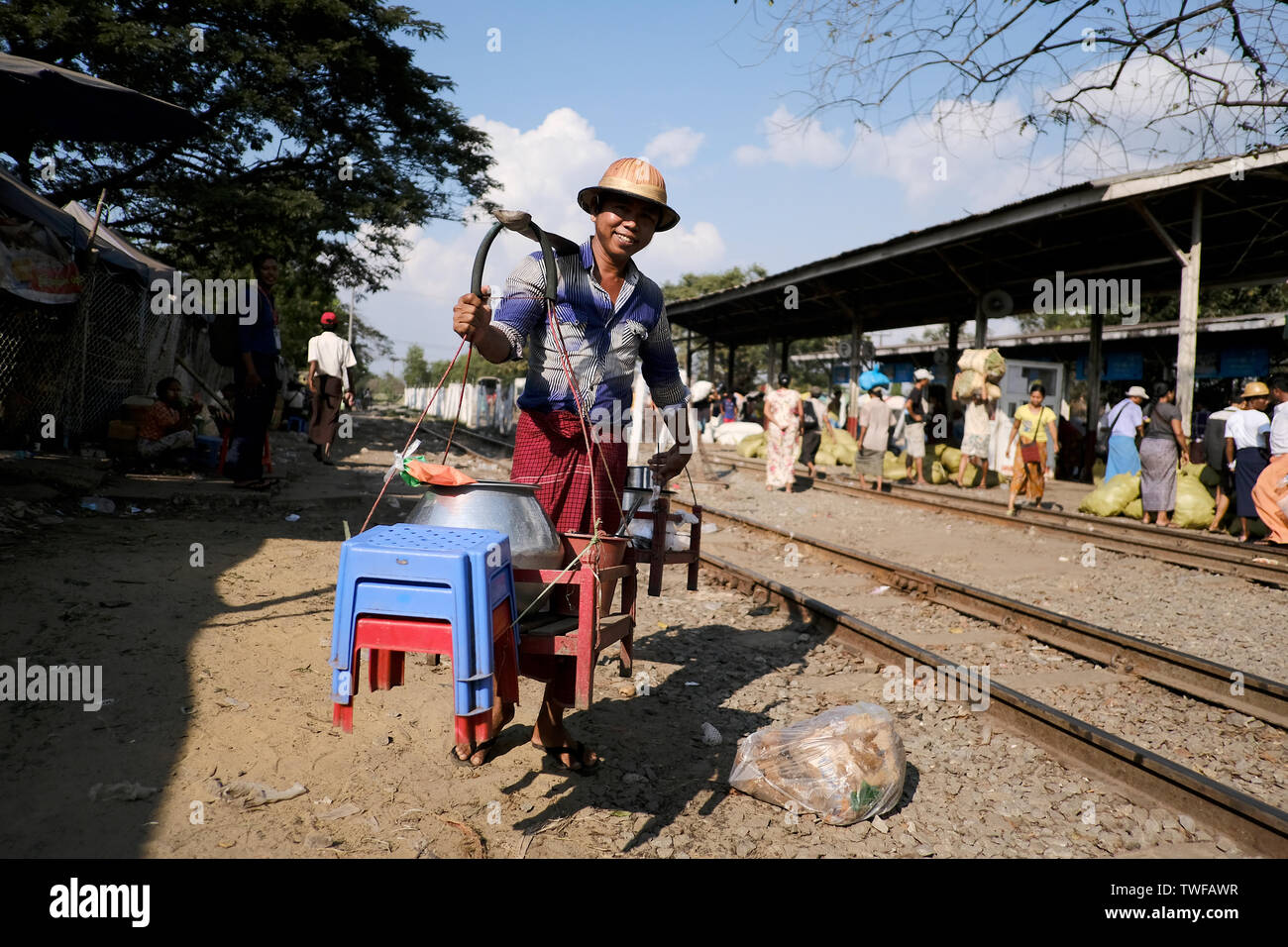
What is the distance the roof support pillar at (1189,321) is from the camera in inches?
447

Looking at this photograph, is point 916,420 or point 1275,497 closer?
point 1275,497

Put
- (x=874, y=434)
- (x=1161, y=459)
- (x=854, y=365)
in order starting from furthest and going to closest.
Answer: (x=854, y=365), (x=874, y=434), (x=1161, y=459)

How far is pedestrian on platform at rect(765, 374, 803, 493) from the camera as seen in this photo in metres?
13.7

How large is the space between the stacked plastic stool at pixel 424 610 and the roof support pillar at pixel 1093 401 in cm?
1677

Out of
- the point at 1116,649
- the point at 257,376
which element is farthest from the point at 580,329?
the point at 257,376

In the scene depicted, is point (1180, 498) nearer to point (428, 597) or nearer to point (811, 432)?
point (811, 432)

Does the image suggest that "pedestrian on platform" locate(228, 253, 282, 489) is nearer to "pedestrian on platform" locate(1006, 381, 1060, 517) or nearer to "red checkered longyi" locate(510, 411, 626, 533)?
"red checkered longyi" locate(510, 411, 626, 533)

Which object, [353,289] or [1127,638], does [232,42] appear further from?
[1127,638]

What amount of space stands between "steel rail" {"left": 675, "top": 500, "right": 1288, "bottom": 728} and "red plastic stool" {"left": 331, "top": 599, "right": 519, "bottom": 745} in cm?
227

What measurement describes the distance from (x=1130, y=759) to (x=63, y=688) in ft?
14.9

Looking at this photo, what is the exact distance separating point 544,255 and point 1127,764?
3.16m

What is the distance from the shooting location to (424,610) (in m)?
2.05

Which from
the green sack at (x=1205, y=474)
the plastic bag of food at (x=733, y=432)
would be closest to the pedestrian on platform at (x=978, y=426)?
the green sack at (x=1205, y=474)

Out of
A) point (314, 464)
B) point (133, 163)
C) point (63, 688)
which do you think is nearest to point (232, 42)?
point (133, 163)
